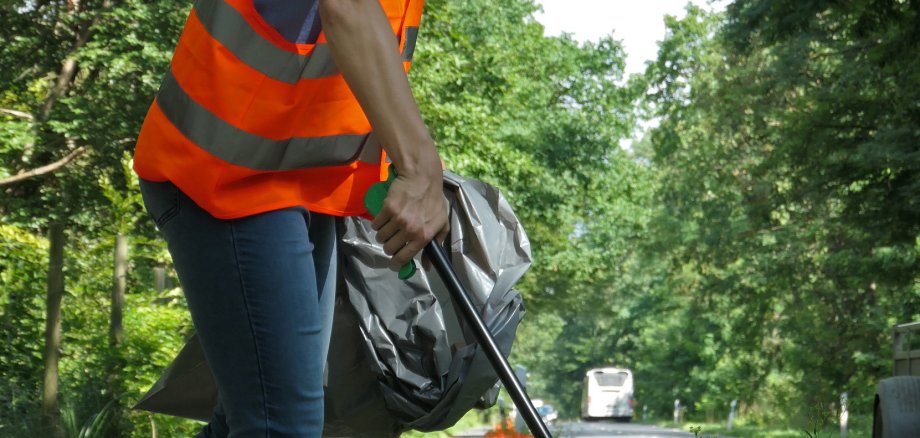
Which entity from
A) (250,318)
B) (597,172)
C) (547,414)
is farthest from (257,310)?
(547,414)

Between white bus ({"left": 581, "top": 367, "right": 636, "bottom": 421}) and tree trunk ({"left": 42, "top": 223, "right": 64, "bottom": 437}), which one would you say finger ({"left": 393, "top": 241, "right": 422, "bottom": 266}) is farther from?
white bus ({"left": 581, "top": 367, "right": 636, "bottom": 421})

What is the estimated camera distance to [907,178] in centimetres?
1441

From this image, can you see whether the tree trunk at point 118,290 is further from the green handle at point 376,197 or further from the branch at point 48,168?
the green handle at point 376,197

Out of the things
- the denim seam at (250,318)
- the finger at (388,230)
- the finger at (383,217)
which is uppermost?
the finger at (383,217)

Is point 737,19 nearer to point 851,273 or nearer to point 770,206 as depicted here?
point 851,273

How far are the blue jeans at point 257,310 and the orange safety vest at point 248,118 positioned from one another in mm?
42

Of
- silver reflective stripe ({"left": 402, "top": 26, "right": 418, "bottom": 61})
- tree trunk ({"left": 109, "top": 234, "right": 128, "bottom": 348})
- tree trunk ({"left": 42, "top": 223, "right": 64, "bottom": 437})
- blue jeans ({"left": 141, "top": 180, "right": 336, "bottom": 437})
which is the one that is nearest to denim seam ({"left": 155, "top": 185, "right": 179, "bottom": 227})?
blue jeans ({"left": 141, "top": 180, "right": 336, "bottom": 437})

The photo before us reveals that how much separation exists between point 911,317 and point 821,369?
632 cm

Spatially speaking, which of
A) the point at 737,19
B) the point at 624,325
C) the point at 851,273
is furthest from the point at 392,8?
the point at 624,325

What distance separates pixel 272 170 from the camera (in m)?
2.23

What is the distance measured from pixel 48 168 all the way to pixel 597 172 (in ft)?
72.8

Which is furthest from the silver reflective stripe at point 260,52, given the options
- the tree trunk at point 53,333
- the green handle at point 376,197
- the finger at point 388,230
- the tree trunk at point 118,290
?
the tree trunk at point 118,290

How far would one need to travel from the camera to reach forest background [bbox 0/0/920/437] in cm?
1066

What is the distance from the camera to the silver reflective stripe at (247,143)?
222cm
